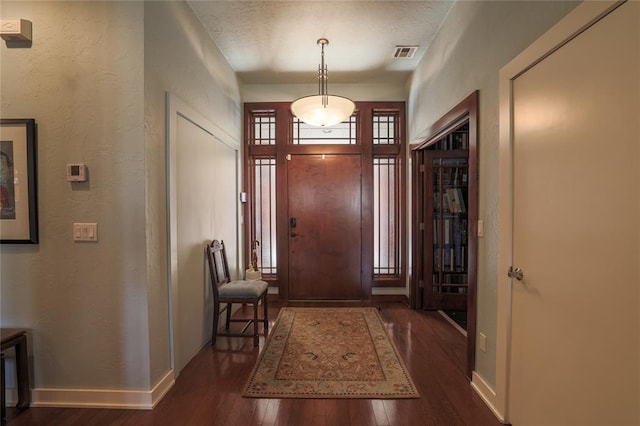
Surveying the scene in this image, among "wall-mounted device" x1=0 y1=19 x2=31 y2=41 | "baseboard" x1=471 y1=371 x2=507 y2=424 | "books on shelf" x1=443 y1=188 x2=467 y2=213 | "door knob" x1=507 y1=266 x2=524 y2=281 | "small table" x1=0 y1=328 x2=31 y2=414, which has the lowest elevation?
"baseboard" x1=471 y1=371 x2=507 y2=424

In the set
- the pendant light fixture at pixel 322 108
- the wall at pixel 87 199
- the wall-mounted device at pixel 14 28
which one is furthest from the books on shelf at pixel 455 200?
the wall-mounted device at pixel 14 28

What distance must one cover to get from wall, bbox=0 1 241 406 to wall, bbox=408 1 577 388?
2258mm

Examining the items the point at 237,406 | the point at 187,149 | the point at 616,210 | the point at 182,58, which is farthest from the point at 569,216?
the point at 182,58

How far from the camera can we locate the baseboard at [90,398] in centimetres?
193

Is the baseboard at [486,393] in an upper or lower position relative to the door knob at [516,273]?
lower

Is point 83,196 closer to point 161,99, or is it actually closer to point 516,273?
point 161,99

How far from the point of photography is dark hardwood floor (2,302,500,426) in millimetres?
1797

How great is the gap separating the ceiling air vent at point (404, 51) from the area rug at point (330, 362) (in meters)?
3.08

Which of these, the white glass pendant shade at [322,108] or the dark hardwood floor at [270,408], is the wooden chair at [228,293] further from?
the white glass pendant shade at [322,108]

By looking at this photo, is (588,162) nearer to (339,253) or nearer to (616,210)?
(616,210)

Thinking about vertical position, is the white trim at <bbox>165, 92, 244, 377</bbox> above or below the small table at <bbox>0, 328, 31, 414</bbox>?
above

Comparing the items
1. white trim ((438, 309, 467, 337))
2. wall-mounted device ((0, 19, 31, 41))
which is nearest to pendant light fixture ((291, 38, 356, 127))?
wall-mounted device ((0, 19, 31, 41))

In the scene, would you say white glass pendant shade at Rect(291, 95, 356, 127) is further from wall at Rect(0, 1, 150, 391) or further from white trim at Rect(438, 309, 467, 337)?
white trim at Rect(438, 309, 467, 337)

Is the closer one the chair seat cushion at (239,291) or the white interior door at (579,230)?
the white interior door at (579,230)
